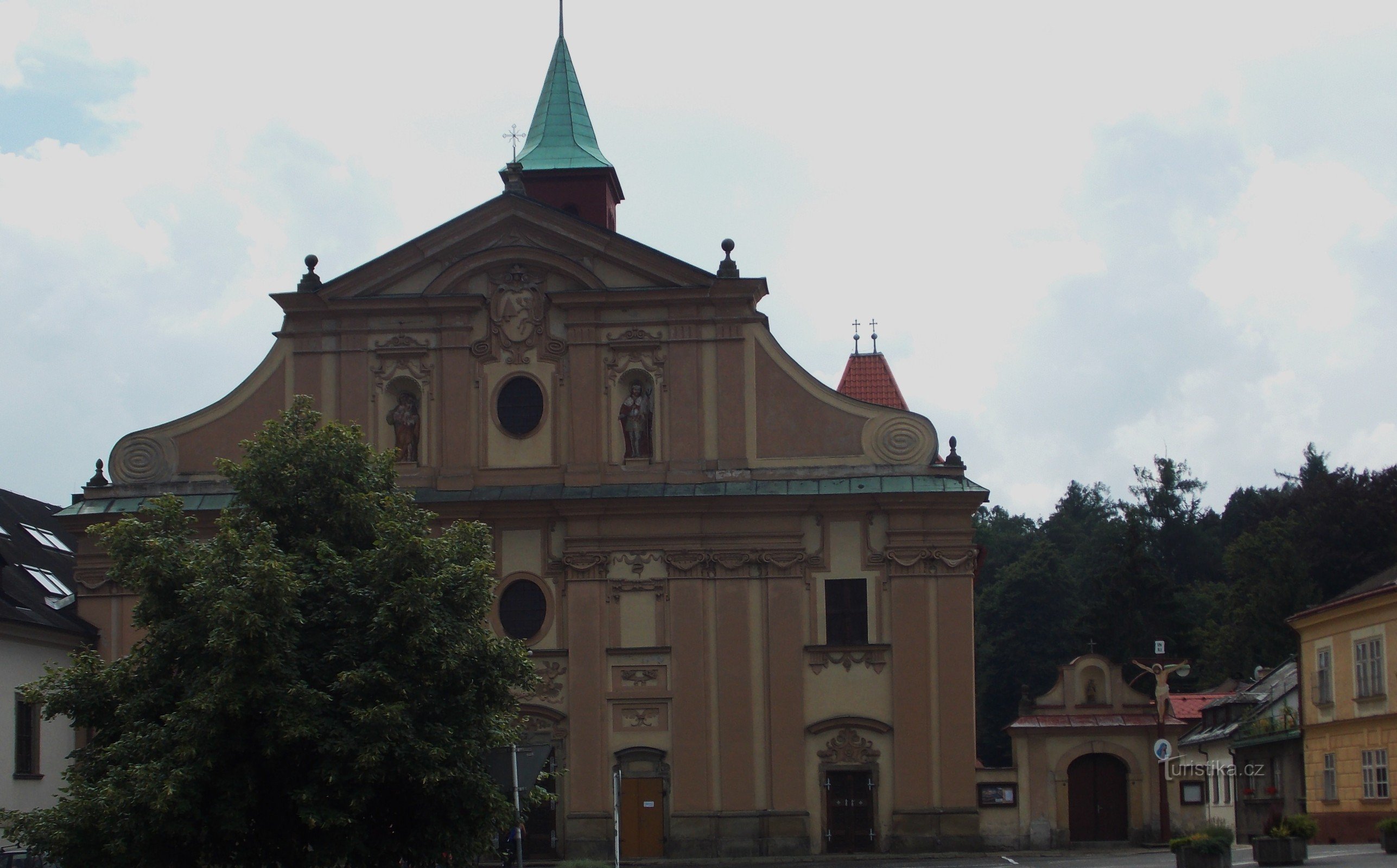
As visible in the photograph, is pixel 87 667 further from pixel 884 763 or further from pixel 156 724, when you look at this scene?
pixel 884 763

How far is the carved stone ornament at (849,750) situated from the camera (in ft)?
116

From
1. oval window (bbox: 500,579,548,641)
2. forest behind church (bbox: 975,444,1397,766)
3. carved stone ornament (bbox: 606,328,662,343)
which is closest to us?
oval window (bbox: 500,579,548,641)

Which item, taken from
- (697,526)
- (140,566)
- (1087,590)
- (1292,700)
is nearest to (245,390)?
(697,526)

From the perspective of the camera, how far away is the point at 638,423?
1463 inches

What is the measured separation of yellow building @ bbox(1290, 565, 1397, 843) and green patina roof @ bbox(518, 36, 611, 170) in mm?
22909

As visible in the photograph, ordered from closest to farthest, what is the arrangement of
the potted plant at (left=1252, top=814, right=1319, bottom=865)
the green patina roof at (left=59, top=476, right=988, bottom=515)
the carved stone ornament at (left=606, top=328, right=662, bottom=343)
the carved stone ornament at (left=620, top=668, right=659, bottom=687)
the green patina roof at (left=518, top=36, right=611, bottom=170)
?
the potted plant at (left=1252, top=814, right=1319, bottom=865), the carved stone ornament at (left=620, top=668, right=659, bottom=687), the green patina roof at (left=59, top=476, right=988, bottom=515), the carved stone ornament at (left=606, top=328, right=662, bottom=343), the green patina roof at (left=518, top=36, right=611, bottom=170)

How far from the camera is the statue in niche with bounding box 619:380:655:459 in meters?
37.1

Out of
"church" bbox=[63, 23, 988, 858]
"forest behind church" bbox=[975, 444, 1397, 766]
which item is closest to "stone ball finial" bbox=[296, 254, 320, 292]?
"church" bbox=[63, 23, 988, 858]

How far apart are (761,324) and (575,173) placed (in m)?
11.7

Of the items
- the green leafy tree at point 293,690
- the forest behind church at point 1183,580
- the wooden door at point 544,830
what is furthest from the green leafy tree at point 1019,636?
the green leafy tree at point 293,690

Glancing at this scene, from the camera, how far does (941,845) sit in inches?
1368

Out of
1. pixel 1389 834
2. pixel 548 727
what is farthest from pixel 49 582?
pixel 1389 834

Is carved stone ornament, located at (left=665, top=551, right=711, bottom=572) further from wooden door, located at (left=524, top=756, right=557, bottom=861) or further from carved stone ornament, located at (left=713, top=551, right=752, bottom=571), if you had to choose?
wooden door, located at (left=524, top=756, right=557, bottom=861)

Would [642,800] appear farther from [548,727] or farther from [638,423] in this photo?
[638,423]
